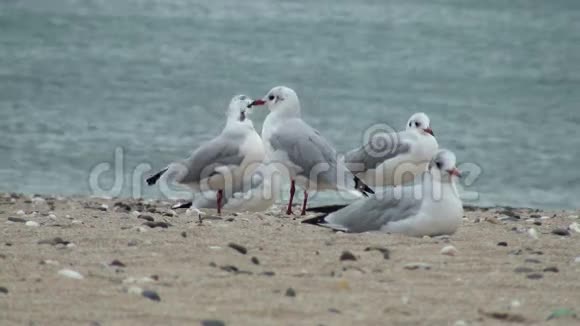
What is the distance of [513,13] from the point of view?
45.9m

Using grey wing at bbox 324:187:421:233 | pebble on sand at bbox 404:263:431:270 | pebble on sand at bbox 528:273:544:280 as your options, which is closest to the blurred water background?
grey wing at bbox 324:187:421:233

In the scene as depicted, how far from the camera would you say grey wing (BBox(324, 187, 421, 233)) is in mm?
6582

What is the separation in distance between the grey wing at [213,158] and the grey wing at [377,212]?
1450 mm

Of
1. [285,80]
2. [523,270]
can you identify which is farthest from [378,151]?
[285,80]

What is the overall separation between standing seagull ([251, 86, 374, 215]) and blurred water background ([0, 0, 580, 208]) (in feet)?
12.5

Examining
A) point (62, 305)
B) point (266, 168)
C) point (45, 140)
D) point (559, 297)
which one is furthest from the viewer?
point (45, 140)

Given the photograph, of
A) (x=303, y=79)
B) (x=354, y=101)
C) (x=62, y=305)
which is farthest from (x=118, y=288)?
(x=303, y=79)

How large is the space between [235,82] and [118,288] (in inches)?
759

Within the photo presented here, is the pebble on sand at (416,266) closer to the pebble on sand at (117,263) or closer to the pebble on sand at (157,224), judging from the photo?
the pebble on sand at (117,263)

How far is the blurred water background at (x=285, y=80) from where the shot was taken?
1527 cm

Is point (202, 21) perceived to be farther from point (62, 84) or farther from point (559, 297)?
point (559, 297)

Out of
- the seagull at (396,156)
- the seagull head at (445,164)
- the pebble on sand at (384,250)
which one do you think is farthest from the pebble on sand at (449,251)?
the seagull at (396,156)

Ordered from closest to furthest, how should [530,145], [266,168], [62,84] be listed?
Result: 1. [266,168]
2. [530,145]
3. [62,84]

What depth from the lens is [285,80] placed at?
82.3ft
